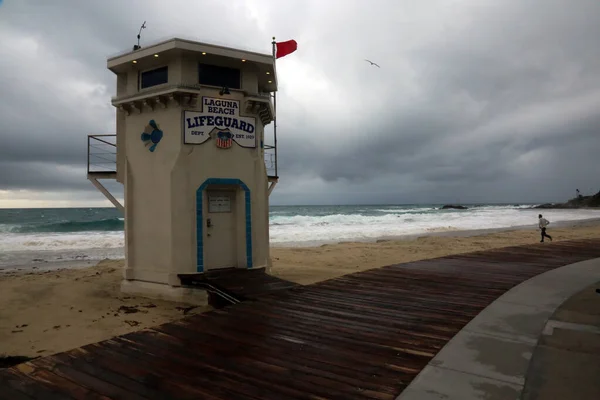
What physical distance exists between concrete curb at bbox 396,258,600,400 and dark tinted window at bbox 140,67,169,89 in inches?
351

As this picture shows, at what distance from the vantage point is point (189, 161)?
9.34m

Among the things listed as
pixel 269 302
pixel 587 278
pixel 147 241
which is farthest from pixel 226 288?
pixel 587 278

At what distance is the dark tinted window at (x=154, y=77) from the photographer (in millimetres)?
9766

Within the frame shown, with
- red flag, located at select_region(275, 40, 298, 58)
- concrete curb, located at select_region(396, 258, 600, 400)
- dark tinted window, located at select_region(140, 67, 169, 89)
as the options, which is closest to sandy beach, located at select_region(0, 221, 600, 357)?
dark tinted window, located at select_region(140, 67, 169, 89)

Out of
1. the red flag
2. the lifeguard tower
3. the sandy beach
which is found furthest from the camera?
the red flag

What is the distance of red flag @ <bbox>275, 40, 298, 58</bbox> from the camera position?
39.2 ft

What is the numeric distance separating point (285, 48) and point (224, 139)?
14.1ft

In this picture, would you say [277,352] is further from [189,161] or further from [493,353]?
[189,161]

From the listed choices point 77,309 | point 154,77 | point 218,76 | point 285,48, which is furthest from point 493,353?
point 285,48

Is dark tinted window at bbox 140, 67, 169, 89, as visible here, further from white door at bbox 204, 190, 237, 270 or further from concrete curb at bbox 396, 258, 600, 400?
concrete curb at bbox 396, 258, 600, 400

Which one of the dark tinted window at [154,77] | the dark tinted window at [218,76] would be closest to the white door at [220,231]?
the dark tinted window at [218,76]

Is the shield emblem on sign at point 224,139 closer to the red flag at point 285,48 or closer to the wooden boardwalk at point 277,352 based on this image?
the red flag at point 285,48

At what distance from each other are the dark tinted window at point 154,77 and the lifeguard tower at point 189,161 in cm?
3

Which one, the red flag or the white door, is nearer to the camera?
the white door
